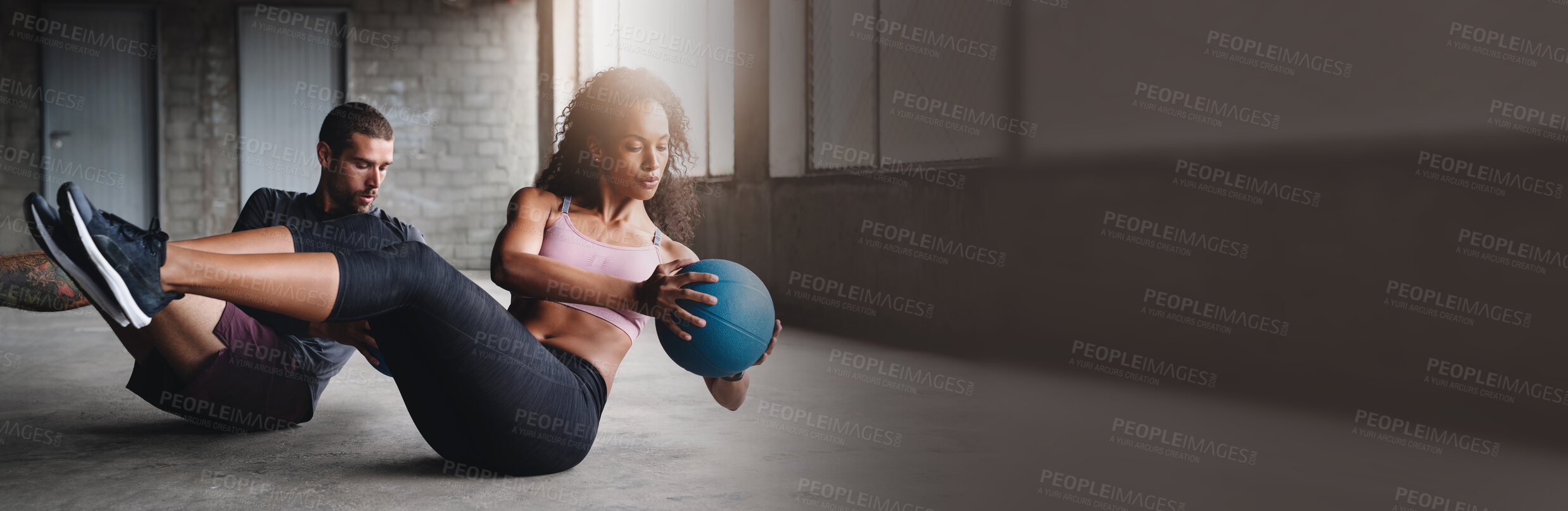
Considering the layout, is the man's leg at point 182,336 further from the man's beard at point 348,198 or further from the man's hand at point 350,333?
the man's beard at point 348,198

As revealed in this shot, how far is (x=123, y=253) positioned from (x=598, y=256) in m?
1.02

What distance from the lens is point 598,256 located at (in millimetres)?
2492

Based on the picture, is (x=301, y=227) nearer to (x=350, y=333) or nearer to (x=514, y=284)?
(x=350, y=333)

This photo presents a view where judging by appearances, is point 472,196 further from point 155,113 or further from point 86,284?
point 86,284

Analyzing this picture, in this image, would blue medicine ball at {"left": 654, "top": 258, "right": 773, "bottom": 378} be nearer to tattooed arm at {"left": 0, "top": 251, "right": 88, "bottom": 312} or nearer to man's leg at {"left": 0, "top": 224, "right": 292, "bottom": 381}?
man's leg at {"left": 0, "top": 224, "right": 292, "bottom": 381}

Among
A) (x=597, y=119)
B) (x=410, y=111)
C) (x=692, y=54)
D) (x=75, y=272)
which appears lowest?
(x=75, y=272)

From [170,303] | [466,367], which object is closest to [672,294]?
[466,367]

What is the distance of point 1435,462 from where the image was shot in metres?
2.94

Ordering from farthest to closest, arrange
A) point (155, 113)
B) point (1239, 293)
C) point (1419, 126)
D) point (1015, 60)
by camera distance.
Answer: point (155, 113)
point (1015, 60)
point (1239, 293)
point (1419, 126)

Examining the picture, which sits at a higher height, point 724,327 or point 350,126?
point 350,126

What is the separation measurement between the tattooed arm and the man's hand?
0.52 metres

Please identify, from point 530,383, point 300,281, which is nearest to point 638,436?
point 530,383

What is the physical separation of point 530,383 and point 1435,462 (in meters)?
2.48

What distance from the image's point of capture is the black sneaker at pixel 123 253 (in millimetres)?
1652
